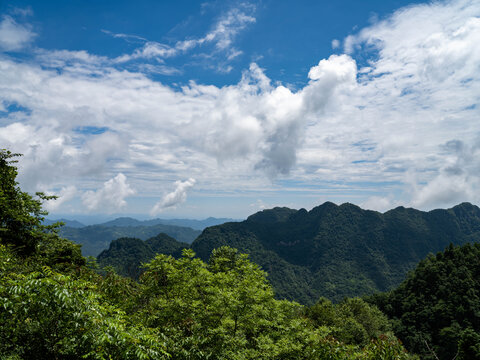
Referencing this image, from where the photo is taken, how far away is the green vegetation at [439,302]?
62188 mm

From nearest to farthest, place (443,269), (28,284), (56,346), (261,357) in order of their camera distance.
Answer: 1. (28,284)
2. (56,346)
3. (261,357)
4. (443,269)

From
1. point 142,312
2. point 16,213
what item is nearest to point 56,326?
point 142,312

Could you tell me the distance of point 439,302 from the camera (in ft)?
231

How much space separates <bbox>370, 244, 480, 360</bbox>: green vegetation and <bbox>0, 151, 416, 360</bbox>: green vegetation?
46455 millimetres

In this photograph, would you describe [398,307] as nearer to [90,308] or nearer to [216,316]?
Answer: [216,316]

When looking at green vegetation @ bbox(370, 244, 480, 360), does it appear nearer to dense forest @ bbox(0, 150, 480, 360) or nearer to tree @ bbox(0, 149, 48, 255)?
dense forest @ bbox(0, 150, 480, 360)

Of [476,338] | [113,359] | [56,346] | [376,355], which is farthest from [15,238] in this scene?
[476,338]

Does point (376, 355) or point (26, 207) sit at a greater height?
point (26, 207)

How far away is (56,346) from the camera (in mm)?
6512

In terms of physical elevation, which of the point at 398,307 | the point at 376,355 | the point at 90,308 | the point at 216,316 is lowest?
the point at 398,307

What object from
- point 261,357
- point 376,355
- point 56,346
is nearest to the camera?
point 56,346

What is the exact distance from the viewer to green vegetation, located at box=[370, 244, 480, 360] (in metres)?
62.2

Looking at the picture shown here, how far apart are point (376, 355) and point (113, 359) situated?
811 centimetres

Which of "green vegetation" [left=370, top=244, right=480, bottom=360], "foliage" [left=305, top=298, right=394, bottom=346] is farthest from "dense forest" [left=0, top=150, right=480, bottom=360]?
"green vegetation" [left=370, top=244, right=480, bottom=360]
